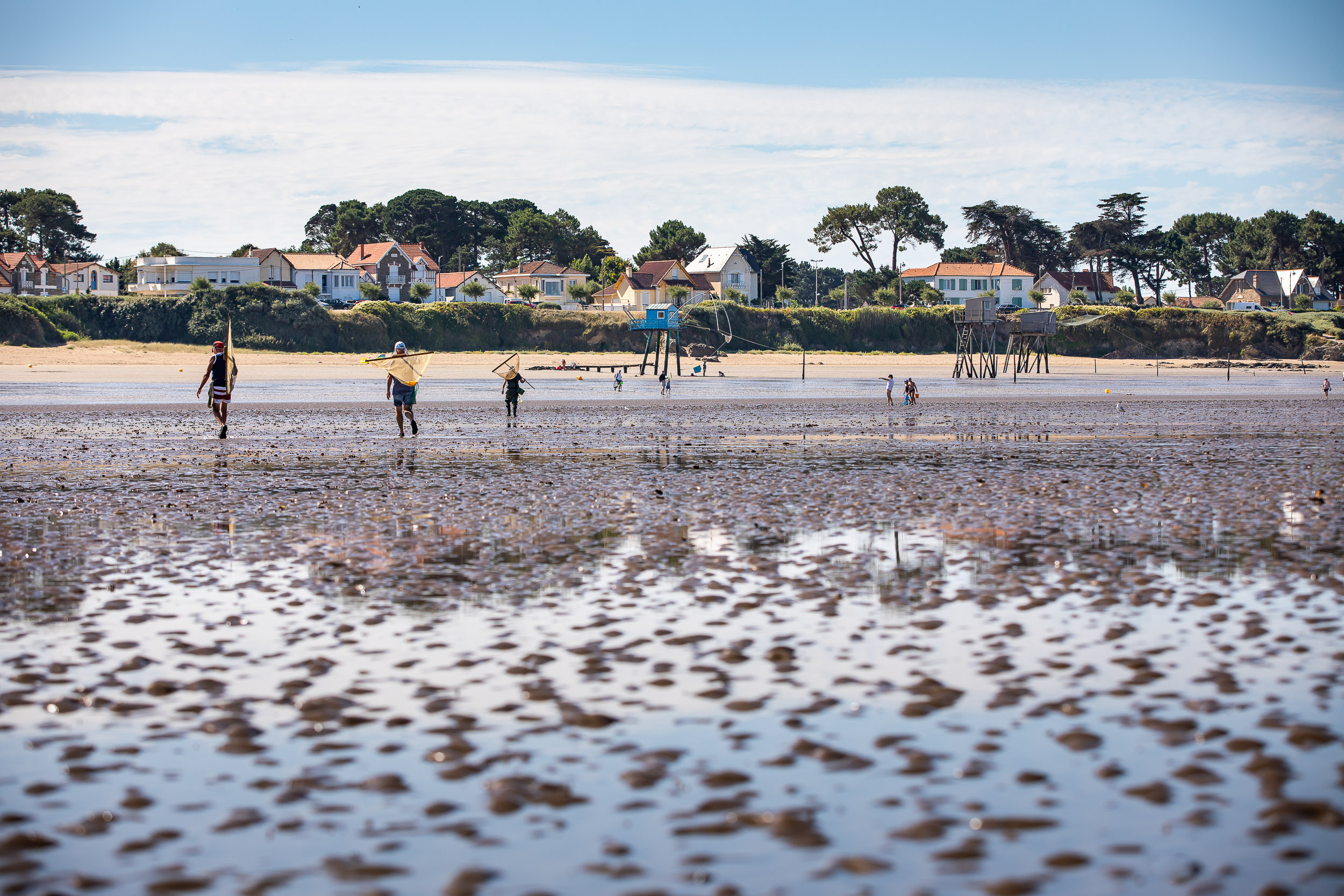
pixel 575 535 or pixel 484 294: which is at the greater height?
pixel 484 294

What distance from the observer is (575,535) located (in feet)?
46.3

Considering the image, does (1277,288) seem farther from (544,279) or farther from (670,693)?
(670,693)

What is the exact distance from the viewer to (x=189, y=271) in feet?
417

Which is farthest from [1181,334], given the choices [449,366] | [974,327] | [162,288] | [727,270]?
[162,288]

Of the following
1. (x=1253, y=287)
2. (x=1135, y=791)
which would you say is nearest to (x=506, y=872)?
(x=1135, y=791)

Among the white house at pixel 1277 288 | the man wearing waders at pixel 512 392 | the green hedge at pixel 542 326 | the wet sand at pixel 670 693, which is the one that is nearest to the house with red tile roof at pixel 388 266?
the green hedge at pixel 542 326

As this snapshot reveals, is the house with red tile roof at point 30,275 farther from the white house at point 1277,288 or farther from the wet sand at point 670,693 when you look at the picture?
the white house at point 1277,288

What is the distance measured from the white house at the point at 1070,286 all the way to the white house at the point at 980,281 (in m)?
2.54

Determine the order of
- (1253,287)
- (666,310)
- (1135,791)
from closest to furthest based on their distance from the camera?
(1135,791), (666,310), (1253,287)

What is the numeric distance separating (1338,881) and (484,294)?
5403 inches

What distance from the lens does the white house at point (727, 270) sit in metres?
147

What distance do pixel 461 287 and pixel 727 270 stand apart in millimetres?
34725

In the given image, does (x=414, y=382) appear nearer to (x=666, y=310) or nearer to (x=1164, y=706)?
(x=1164, y=706)

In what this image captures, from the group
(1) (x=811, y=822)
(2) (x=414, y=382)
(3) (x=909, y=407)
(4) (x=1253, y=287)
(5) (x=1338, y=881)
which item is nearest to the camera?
(5) (x=1338, y=881)
